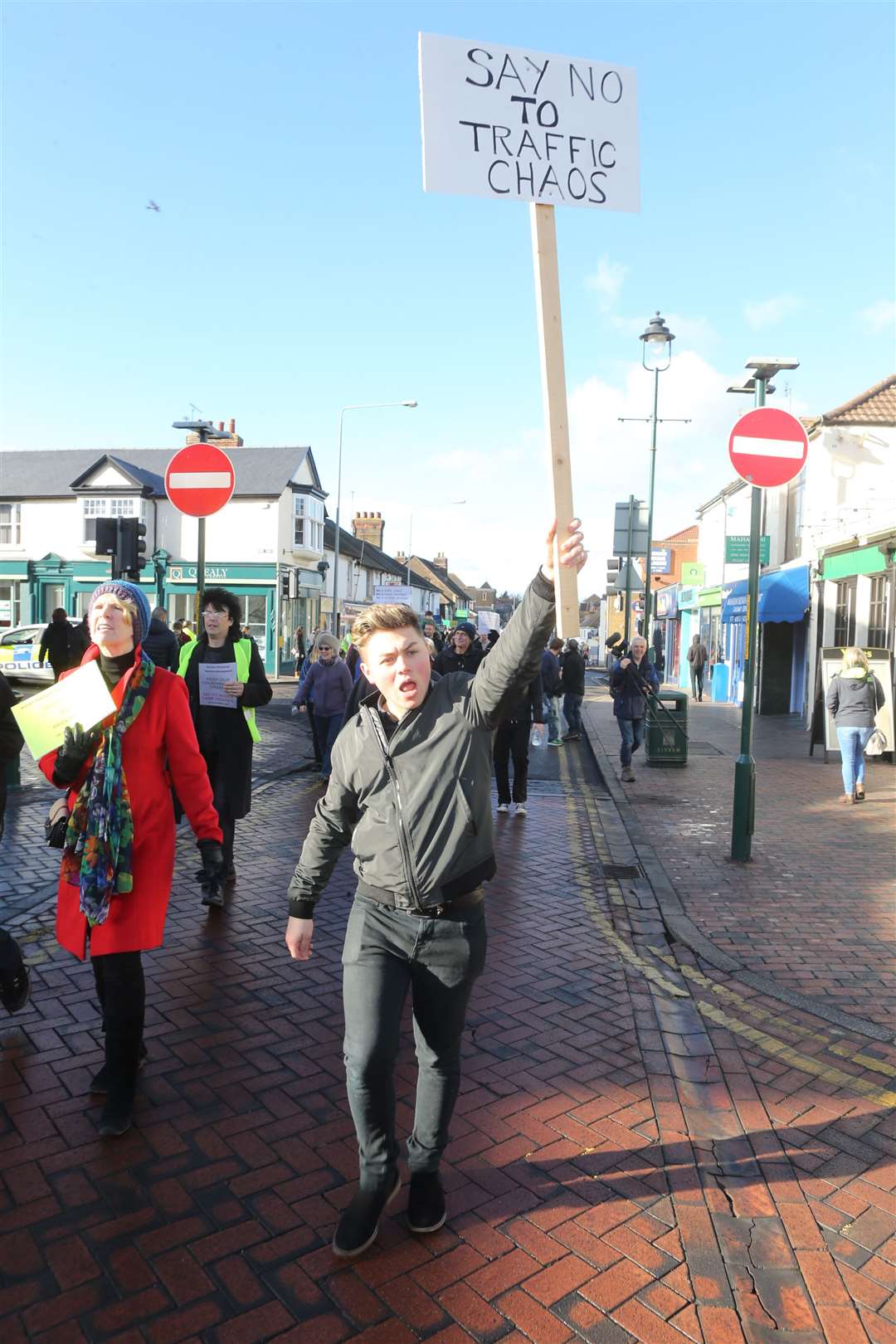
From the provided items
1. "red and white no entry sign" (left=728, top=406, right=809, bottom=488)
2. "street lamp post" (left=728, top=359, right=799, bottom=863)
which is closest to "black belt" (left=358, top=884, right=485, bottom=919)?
"street lamp post" (left=728, top=359, right=799, bottom=863)

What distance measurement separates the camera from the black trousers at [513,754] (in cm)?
895

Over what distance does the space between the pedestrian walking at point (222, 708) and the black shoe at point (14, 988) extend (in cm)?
179

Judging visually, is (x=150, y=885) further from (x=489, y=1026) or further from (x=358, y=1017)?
(x=489, y=1026)

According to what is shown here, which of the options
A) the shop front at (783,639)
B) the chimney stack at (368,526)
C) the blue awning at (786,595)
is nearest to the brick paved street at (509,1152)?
the blue awning at (786,595)

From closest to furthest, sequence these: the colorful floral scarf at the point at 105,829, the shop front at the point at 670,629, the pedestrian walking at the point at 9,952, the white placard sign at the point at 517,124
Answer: the white placard sign at the point at 517,124
the colorful floral scarf at the point at 105,829
the pedestrian walking at the point at 9,952
the shop front at the point at 670,629

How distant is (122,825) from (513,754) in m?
6.24

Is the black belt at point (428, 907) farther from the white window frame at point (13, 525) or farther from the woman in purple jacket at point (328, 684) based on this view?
the white window frame at point (13, 525)

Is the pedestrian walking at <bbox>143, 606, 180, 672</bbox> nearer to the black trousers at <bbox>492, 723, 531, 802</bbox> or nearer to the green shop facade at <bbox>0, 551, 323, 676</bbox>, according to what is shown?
the black trousers at <bbox>492, 723, 531, 802</bbox>

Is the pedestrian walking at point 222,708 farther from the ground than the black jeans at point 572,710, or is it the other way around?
the pedestrian walking at point 222,708

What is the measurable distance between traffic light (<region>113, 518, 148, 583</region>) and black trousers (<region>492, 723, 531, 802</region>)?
397cm

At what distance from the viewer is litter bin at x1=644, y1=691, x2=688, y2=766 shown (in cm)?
1359

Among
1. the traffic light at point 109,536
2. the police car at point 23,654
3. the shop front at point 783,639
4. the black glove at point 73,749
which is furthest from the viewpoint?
the police car at point 23,654

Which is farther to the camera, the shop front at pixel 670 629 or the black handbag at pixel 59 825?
the shop front at pixel 670 629

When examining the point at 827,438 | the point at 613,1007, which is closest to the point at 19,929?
the point at 613,1007
